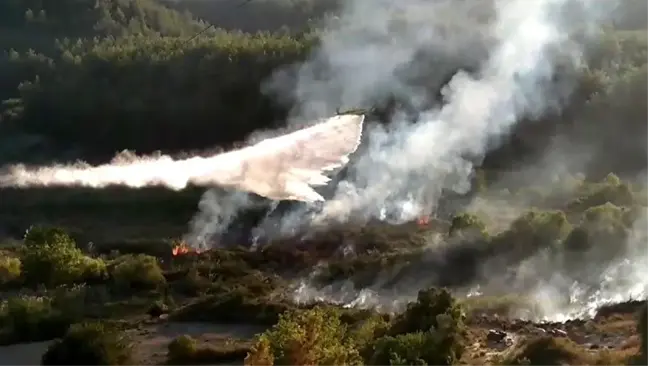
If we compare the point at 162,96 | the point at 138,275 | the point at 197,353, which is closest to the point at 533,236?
the point at 197,353

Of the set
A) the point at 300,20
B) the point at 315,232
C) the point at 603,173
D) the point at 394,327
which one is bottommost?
the point at 394,327

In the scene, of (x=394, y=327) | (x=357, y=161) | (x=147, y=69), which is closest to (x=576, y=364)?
(x=394, y=327)

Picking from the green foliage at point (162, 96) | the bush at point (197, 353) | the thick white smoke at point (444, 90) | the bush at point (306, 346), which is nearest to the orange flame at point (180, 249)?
the thick white smoke at point (444, 90)

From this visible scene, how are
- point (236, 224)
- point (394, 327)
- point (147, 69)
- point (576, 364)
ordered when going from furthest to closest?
point (147, 69), point (236, 224), point (394, 327), point (576, 364)

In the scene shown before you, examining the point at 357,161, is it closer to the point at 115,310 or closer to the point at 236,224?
the point at 236,224

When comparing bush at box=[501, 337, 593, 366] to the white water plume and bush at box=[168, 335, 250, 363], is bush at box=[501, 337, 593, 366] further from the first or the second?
the white water plume

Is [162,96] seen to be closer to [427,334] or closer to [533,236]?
[533,236]
